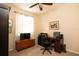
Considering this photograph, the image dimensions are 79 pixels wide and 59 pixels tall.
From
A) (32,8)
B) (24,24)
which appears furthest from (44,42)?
(32,8)

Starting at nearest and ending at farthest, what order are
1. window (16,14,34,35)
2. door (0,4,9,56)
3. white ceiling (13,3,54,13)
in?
1. door (0,4,9,56)
2. white ceiling (13,3,54,13)
3. window (16,14,34,35)

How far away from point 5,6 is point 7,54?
86cm

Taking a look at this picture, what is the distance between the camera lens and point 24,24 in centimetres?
168

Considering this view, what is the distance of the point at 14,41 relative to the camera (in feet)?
5.17

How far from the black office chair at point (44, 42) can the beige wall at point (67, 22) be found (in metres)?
0.11

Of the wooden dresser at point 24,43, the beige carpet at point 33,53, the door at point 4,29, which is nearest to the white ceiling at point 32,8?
the door at point 4,29

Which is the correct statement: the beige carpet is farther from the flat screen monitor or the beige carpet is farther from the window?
the window

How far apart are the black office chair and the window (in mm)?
246

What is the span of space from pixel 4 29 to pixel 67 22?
1231 millimetres

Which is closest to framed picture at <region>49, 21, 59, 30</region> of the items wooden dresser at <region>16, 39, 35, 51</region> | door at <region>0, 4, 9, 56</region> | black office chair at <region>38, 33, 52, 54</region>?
black office chair at <region>38, 33, 52, 54</region>

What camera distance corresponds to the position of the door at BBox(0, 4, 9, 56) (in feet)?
4.50

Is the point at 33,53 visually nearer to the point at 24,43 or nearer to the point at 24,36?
the point at 24,43

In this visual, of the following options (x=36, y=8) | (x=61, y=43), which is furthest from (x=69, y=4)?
(x=61, y=43)

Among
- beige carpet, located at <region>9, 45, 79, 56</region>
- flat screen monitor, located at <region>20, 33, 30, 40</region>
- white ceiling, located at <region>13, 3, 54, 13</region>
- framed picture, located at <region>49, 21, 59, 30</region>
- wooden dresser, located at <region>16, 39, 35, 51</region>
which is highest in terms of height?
white ceiling, located at <region>13, 3, 54, 13</region>
